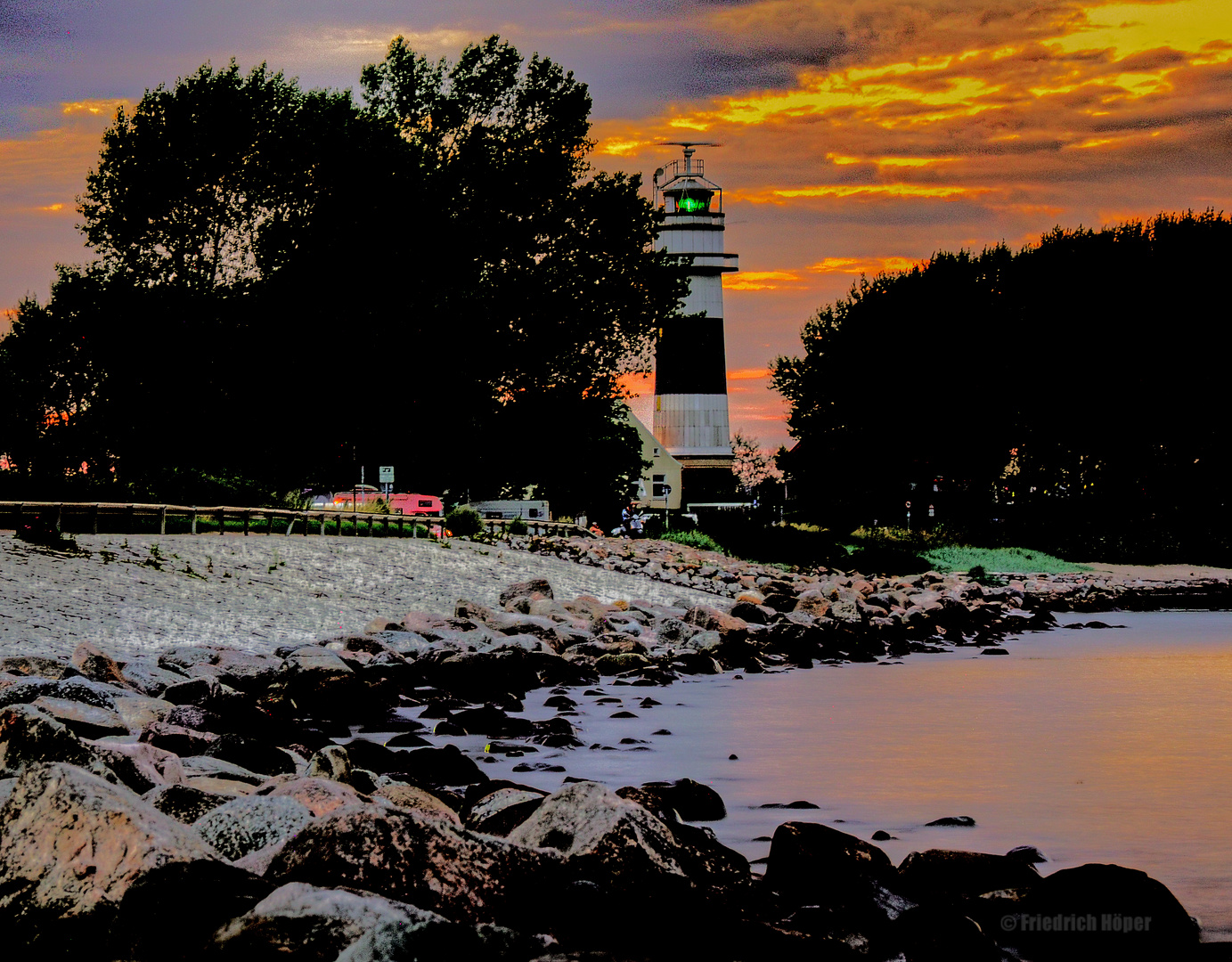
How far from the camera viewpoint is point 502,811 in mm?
5621

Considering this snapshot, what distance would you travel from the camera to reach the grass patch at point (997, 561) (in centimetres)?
3841

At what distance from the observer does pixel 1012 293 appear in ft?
151

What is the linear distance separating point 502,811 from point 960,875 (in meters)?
1.89

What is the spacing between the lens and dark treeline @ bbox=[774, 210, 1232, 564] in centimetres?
4125

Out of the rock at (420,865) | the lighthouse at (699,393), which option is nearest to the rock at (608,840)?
the rock at (420,865)

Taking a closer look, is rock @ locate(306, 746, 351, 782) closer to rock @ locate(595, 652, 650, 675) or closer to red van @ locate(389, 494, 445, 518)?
rock @ locate(595, 652, 650, 675)

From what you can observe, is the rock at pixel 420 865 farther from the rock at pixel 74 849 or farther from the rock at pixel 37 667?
the rock at pixel 37 667

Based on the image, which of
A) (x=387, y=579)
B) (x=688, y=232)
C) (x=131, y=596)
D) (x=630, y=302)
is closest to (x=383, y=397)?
(x=630, y=302)

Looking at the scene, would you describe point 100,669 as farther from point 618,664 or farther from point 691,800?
point 618,664

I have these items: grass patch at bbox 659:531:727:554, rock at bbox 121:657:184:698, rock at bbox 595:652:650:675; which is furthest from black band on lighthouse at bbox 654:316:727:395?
rock at bbox 121:657:184:698

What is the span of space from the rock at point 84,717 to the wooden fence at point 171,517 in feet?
38.6

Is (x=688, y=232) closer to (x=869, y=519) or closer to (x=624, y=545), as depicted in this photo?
(x=869, y=519)

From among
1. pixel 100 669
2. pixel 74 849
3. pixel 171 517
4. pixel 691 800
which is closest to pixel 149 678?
pixel 100 669

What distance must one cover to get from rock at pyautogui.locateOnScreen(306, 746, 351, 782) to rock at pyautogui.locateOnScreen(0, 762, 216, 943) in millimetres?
1817
